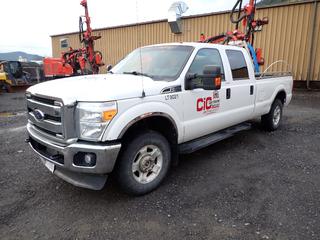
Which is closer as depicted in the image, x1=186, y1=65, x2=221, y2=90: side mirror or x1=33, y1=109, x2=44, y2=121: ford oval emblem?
x1=33, y1=109, x2=44, y2=121: ford oval emblem

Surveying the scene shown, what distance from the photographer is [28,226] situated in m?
2.71

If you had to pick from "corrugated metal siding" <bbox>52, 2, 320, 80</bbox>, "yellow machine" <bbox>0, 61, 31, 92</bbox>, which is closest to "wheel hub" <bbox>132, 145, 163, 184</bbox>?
"corrugated metal siding" <bbox>52, 2, 320, 80</bbox>

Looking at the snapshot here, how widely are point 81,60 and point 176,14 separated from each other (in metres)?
5.70

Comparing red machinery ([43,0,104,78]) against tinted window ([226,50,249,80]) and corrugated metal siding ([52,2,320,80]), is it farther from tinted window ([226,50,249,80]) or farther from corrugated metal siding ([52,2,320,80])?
tinted window ([226,50,249,80])

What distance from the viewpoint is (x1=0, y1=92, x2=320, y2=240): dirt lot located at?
103 inches

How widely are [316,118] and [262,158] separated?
13.4 ft

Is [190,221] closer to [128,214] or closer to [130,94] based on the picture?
[128,214]

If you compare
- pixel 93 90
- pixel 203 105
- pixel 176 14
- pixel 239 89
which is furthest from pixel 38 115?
pixel 176 14

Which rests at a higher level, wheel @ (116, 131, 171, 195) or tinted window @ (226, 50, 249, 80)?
tinted window @ (226, 50, 249, 80)

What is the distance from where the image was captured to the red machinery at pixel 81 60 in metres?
12.5

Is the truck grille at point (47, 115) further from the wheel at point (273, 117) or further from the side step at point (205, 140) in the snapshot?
the wheel at point (273, 117)

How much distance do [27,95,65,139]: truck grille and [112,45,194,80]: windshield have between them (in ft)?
4.22

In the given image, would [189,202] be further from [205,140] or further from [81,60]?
[81,60]

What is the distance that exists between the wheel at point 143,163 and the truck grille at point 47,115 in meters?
0.75
